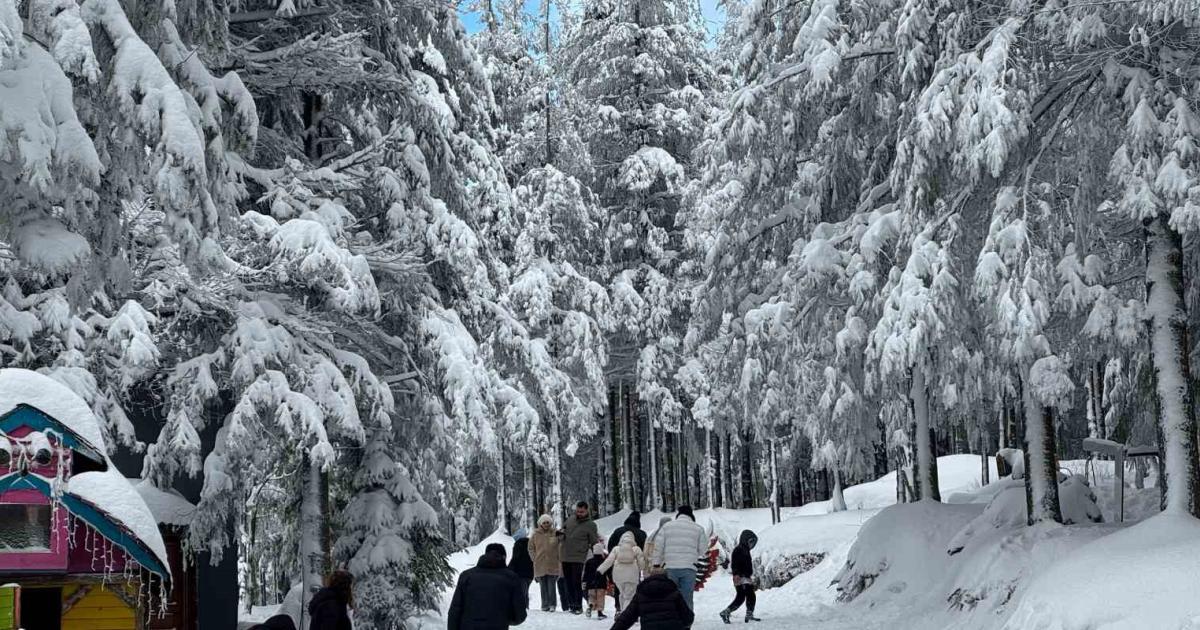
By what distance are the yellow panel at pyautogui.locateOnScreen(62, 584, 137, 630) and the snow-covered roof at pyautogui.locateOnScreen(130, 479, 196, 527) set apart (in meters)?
3.32

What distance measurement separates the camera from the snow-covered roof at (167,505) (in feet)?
47.9

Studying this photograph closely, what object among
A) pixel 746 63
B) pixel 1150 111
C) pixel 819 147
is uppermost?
pixel 746 63

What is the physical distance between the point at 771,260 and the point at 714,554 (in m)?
9.67

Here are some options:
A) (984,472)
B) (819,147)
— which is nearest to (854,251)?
(819,147)

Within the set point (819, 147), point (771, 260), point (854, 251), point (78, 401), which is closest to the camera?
point (78, 401)

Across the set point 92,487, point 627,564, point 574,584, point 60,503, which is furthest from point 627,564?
point 60,503

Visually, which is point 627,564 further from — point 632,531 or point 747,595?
point 747,595

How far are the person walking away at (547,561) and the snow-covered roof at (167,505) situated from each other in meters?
8.41

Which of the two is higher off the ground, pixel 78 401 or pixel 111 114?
pixel 111 114

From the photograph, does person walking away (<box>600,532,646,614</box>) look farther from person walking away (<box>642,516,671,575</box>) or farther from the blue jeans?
the blue jeans

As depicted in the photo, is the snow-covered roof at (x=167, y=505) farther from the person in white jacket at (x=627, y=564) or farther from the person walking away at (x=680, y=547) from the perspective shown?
the person walking away at (x=680, y=547)

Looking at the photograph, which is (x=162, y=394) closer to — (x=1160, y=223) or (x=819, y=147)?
(x=819, y=147)

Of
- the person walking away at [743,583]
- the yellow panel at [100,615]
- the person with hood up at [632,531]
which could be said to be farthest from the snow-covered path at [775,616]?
the yellow panel at [100,615]

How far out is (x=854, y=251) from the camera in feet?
55.9
